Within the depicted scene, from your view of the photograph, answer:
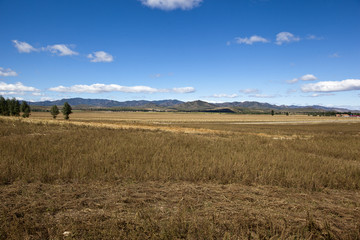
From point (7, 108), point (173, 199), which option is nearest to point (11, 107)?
point (7, 108)

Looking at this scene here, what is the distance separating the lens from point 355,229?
4312mm

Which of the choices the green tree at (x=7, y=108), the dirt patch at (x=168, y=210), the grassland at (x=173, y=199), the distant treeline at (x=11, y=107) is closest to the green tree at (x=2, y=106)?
the distant treeline at (x=11, y=107)

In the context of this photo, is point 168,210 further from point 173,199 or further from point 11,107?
point 11,107

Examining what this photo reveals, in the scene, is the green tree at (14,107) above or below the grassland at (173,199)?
above

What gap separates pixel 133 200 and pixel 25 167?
5.11 meters

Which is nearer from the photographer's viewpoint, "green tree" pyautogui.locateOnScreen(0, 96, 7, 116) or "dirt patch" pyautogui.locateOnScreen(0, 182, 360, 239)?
"dirt patch" pyautogui.locateOnScreen(0, 182, 360, 239)

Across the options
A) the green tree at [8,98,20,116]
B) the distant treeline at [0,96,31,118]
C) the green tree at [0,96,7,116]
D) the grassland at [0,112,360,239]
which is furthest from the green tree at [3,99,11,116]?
the grassland at [0,112,360,239]

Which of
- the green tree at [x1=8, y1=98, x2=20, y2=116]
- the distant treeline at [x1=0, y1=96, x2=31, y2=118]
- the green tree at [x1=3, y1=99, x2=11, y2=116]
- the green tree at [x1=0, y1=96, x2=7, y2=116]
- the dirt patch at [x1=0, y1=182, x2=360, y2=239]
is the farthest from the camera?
the green tree at [x1=8, y1=98, x2=20, y2=116]

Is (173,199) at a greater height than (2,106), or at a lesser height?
lesser

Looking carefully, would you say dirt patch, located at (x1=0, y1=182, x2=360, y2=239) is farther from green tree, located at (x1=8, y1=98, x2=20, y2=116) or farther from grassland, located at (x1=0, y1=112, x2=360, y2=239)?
green tree, located at (x1=8, y1=98, x2=20, y2=116)

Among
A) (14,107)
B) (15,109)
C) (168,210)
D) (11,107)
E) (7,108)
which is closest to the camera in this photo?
(168,210)

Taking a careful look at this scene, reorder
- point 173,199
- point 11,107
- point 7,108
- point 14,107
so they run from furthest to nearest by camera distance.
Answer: point 14,107, point 11,107, point 7,108, point 173,199

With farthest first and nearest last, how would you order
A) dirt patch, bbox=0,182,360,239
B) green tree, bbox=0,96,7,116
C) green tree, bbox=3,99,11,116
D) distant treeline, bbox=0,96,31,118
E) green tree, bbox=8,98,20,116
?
green tree, bbox=8,98,20,116
green tree, bbox=3,99,11,116
distant treeline, bbox=0,96,31,118
green tree, bbox=0,96,7,116
dirt patch, bbox=0,182,360,239

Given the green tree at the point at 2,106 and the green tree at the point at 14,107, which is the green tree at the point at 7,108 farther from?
the green tree at the point at 14,107
